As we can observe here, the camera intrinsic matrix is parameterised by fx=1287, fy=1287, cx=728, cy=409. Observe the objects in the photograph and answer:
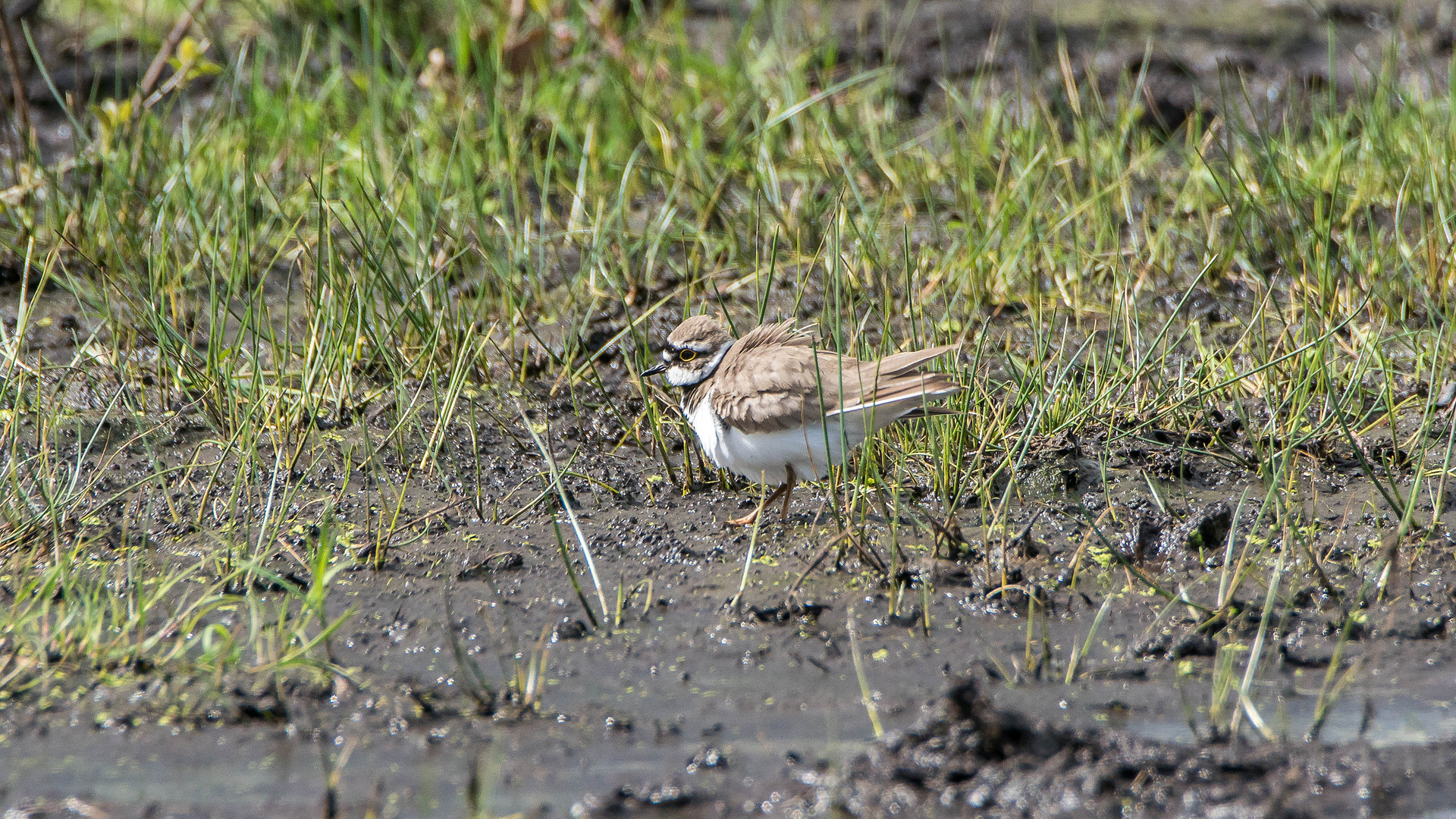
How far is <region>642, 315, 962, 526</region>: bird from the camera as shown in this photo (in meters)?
4.00

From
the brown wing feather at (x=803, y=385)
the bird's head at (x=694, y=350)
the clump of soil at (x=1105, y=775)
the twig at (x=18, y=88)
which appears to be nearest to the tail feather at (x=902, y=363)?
the brown wing feather at (x=803, y=385)

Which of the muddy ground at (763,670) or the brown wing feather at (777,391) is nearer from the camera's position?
the muddy ground at (763,670)

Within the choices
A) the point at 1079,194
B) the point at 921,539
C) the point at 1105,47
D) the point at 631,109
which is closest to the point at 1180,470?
the point at 921,539

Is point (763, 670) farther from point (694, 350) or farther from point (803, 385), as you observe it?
point (694, 350)

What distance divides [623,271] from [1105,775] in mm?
3462

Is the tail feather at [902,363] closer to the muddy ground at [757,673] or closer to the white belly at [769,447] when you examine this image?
the white belly at [769,447]

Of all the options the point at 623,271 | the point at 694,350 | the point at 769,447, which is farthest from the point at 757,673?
the point at 623,271

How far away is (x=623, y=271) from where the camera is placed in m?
5.70

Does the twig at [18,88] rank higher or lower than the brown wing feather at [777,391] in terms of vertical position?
higher

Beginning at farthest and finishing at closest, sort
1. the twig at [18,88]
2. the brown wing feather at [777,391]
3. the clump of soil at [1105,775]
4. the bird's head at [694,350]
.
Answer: the twig at [18,88]
the bird's head at [694,350]
the brown wing feather at [777,391]
the clump of soil at [1105,775]

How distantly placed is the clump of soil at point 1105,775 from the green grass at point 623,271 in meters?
0.42

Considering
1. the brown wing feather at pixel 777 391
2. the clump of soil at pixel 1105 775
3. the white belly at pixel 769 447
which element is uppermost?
the brown wing feather at pixel 777 391

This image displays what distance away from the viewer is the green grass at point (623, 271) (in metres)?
4.22

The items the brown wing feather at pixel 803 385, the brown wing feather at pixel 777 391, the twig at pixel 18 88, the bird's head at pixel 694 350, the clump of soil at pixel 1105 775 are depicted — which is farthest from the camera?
the twig at pixel 18 88
